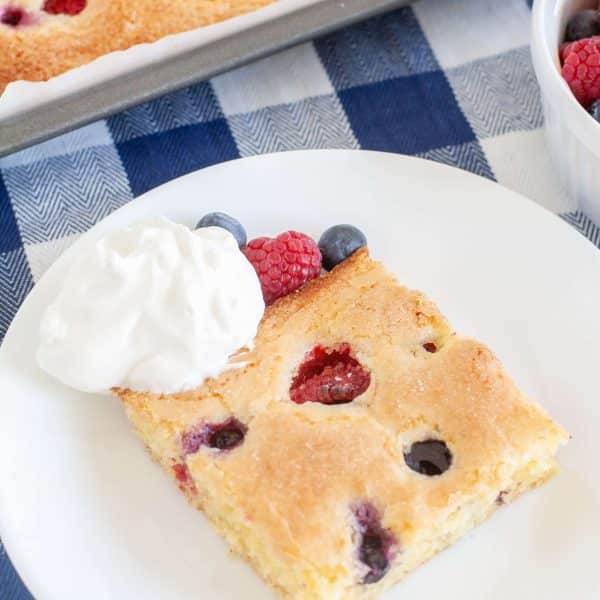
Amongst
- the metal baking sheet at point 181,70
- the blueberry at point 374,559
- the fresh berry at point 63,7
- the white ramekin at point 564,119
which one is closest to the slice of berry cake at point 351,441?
the blueberry at point 374,559

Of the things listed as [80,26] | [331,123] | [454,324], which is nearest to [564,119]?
[454,324]

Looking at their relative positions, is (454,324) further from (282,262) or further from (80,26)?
(80,26)

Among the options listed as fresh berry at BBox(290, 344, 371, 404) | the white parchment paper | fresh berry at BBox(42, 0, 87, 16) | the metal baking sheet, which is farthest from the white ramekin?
fresh berry at BBox(42, 0, 87, 16)

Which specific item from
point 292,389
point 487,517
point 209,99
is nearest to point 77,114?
point 209,99

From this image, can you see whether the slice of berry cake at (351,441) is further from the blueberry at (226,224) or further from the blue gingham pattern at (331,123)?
the blue gingham pattern at (331,123)

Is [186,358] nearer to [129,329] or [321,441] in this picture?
[129,329]

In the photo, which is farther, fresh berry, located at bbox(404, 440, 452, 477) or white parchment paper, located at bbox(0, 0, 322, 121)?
white parchment paper, located at bbox(0, 0, 322, 121)

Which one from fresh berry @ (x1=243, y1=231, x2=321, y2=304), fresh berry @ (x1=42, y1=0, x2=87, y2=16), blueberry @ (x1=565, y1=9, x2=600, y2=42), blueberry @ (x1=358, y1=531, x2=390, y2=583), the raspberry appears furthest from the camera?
Answer: fresh berry @ (x1=42, y1=0, x2=87, y2=16)

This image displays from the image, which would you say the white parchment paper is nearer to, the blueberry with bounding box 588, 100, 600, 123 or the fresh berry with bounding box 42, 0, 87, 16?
the fresh berry with bounding box 42, 0, 87, 16
